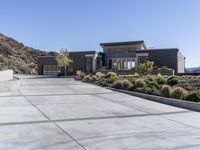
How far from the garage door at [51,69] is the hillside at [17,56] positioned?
11.2m

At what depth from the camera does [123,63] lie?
53.0 m

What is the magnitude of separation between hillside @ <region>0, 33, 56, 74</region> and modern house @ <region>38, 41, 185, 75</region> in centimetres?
1434

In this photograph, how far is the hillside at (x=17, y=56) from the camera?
72456 millimetres

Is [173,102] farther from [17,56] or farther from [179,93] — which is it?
[17,56]

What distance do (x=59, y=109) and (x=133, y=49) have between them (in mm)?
42268

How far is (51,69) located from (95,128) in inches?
1950

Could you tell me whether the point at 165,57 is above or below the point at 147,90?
above

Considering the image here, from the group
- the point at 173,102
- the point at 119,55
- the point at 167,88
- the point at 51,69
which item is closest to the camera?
the point at 173,102

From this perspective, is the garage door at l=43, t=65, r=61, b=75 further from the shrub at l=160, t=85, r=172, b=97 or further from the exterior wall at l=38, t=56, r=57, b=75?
the shrub at l=160, t=85, r=172, b=97

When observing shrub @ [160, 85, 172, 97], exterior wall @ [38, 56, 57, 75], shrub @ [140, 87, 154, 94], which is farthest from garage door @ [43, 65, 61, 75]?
shrub @ [160, 85, 172, 97]

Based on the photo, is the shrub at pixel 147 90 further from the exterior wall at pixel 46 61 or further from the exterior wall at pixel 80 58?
the exterior wall at pixel 46 61

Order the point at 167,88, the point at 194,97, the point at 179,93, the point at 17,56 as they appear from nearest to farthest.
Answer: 1. the point at 194,97
2. the point at 179,93
3. the point at 167,88
4. the point at 17,56

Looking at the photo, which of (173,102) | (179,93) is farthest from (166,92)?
(173,102)

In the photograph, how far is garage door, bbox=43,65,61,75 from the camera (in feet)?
191
